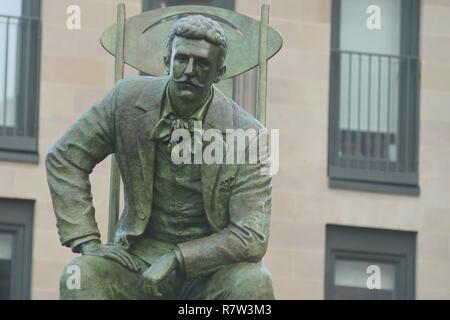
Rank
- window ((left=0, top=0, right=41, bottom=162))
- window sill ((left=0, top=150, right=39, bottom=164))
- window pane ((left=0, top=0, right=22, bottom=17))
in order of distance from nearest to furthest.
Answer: window sill ((left=0, top=150, right=39, bottom=164)), window ((left=0, top=0, right=41, bottom=162)), window pane ((left=0, top=0, right=22, bottom=17))

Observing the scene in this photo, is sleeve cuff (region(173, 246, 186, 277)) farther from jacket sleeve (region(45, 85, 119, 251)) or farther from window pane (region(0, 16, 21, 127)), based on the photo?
window pane (region(0, 16, 21, 127))

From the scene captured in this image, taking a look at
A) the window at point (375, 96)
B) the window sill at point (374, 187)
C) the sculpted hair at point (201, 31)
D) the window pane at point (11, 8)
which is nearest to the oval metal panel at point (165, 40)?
the sculpted hair at point (201, 31)

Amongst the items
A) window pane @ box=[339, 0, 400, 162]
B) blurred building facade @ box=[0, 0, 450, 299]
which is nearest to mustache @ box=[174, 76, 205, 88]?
blurred building facade @ box=[0, 0, 450, 299]

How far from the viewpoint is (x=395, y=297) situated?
126 ft

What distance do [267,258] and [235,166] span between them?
1810 centimetres

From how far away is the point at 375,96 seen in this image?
1547 inches

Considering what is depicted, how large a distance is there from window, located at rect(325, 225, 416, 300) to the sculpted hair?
63.5ft

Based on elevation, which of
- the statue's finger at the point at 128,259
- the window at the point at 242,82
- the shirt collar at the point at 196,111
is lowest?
the statue's finger at the point at 128,259

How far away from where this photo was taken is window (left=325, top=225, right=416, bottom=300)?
126ft

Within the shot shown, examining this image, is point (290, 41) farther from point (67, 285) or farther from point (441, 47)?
point (67, 285)

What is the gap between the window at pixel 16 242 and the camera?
37.3 metres

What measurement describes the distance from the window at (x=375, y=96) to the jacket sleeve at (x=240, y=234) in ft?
63.8

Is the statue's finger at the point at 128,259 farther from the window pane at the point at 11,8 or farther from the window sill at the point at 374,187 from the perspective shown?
the window sill at the point at 374,187

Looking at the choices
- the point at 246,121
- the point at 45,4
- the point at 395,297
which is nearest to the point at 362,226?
the point at 395,297
